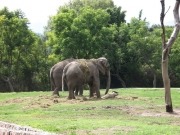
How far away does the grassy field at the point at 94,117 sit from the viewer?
39.7 ft

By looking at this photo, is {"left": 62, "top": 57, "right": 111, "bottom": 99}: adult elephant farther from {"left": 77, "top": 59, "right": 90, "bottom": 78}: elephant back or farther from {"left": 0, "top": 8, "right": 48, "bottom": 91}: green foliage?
{"left": 0, "top": 8, "right": 48, "bottom": 91}: green foliage

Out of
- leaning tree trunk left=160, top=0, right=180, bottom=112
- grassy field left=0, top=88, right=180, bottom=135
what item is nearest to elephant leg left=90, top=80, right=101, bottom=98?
grassy field left=0, top=88, right=180, bottom=135

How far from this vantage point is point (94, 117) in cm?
1532

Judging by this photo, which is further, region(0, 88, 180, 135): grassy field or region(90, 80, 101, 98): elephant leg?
region(90, 80, 101, 98): elephant leg

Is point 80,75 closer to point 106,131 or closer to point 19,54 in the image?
point 106,131

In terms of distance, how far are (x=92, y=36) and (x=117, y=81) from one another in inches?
291

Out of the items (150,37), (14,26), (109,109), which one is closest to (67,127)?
(109,109)

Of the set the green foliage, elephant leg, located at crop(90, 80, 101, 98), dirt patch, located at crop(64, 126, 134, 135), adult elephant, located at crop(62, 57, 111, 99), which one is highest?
the green foliage

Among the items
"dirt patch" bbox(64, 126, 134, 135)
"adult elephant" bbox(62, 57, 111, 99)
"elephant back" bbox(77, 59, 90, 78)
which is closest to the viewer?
"dirt patch" bbox(64, 126, 134, 135)

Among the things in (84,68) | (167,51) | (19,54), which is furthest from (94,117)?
(19,54)

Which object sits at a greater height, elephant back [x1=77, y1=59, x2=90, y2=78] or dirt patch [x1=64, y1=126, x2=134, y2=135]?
elephant back [x1=77, y1=59, x2=90, y2=78]

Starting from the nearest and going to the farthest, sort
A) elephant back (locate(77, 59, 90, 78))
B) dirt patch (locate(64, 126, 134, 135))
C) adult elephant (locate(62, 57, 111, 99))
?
dirt patch (locate(64, 126, 134, 135)) < adult elephant (locate(62, 57, 111, 99)) < elephant back (locate(77, 59, 90, 78))

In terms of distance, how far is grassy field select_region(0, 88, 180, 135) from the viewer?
12.1m

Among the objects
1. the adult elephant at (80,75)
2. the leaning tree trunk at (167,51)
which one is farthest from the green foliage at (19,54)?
the leaning tree trunk at (167,51)
